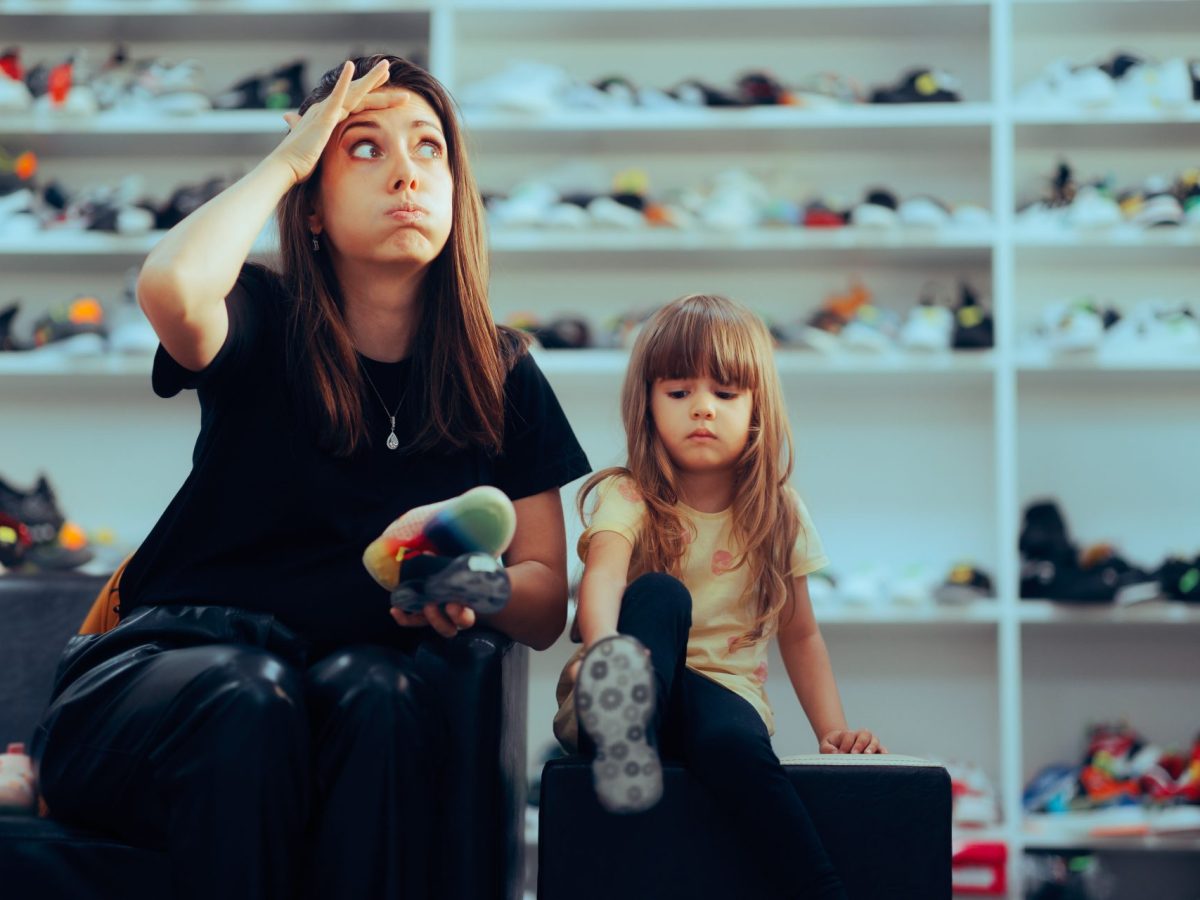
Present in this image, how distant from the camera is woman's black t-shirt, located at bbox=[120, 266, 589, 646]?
1.31 meters

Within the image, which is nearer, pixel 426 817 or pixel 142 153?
pixel 426 817

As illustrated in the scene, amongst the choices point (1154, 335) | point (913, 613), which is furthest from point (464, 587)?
point (1154, 335)

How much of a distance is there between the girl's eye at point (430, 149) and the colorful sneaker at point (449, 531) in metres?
0.44

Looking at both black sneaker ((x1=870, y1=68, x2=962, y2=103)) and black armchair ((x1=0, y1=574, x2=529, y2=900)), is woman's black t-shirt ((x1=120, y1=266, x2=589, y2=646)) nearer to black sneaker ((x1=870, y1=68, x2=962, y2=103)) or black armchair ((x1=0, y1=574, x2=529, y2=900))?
black armchair ((x1=0, y1=574, x2=529, y2=900))

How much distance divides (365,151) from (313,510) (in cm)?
40

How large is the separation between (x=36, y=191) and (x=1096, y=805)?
9.20ft

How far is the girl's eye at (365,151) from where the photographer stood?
1414 mm

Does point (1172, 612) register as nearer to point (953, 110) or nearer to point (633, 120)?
point (953, 110)

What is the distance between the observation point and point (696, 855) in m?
1.20

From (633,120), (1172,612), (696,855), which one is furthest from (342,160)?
(1172,612)

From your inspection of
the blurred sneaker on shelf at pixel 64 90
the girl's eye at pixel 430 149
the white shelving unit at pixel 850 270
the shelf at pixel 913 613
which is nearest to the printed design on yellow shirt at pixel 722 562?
the girl's eye at pixel 430 149

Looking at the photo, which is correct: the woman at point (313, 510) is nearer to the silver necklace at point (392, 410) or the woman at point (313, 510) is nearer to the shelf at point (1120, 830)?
the silver necklace at point (392, 410)

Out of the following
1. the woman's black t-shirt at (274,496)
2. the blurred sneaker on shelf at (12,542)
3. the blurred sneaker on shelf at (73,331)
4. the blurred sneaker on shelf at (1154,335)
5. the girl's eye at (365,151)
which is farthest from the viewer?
the blurred sneaker on shelf at (73,331)

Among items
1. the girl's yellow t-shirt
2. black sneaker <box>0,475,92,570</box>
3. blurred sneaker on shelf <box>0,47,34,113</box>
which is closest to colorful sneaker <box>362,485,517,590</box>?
the girl's yellow t-shirt
